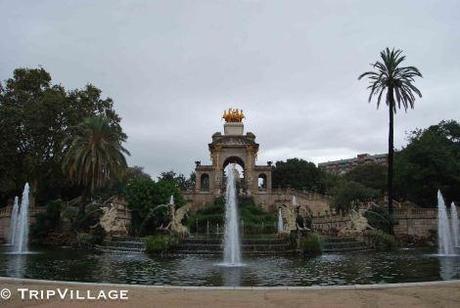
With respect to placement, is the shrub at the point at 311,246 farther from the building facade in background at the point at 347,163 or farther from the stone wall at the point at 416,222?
the building facade in background at the point at 347,163

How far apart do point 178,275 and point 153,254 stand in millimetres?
9842

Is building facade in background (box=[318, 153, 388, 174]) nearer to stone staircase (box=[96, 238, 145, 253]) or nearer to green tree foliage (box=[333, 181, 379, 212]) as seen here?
green tree foliage (box=[333, 181, 379, 212])

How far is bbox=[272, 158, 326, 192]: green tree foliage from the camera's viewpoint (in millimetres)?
91750

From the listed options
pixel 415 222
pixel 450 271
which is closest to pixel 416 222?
pixel 415 222

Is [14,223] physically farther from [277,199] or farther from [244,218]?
[277,199]

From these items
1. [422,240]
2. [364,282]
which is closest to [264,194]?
[422,240]

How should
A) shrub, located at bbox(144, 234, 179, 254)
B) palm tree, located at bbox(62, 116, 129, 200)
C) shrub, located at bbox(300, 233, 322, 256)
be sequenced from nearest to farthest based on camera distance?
shrub, located at bbox(300, 233, 322, 256) < shrub, located at bbox(144, 234, 179, 254) < palm tree, located at bbox(62, 116, 129, 200)

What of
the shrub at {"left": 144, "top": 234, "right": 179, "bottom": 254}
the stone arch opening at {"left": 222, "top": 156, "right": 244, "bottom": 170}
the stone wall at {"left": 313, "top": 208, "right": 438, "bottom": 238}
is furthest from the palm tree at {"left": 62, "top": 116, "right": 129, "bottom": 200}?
the stone arch opening at {"left": 222, "top": 156, "right": 244, "bottom": 170}

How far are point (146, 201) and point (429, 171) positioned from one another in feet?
88.1

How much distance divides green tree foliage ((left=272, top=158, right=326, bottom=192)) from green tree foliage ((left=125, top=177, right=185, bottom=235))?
5260 cm

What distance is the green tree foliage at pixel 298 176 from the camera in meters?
91.8

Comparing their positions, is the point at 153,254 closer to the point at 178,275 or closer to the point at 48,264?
the point at 48,264
